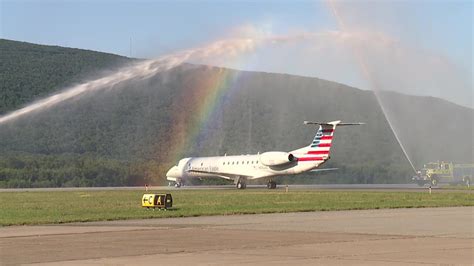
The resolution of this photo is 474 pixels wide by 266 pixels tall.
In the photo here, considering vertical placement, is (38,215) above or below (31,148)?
below

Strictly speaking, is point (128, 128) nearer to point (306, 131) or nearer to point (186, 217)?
point (306, 131)

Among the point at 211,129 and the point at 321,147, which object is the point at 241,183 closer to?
the point at 321,147

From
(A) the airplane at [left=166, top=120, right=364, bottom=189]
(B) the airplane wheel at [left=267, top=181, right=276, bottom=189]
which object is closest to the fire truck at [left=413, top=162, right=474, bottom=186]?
(A) the airplane at [left=166, top=120, right=364, bottom=189]

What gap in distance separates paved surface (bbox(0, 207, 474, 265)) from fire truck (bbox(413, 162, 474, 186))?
189 ft

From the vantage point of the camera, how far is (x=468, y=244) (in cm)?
2259

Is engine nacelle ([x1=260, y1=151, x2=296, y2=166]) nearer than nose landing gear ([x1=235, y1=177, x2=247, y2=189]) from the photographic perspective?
Yes

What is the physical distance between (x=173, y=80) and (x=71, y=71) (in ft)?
74.6

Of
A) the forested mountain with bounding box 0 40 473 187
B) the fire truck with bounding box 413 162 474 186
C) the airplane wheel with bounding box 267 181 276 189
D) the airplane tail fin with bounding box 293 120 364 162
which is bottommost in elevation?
the airplane wheel with bounding box 267 181 276 189

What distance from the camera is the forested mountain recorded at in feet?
330

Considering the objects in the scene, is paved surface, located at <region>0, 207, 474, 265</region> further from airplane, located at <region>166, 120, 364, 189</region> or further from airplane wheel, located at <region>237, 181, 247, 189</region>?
airplane wheel, located at <region>237, 181, 247, 189</region>

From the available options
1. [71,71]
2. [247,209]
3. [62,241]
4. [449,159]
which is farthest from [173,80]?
[62,241]

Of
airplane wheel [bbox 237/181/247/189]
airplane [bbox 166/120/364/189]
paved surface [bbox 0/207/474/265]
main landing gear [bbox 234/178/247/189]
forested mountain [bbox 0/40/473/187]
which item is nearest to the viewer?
paved surface [bbox 0/207/474/265]

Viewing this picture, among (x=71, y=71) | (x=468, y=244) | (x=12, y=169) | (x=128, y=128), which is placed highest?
(x=71, y=71)

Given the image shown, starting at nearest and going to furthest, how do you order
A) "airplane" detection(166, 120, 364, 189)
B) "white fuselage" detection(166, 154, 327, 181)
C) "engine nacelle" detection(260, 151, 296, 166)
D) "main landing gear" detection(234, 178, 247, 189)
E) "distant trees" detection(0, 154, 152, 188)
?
1. "airplane" detection(166, 120, 364, 189)
2. "engine nacelle" detection(260, 151, 296, 166)
3. "white fuselage" detection(166, 154, 327, 181)
4. "main landing gear" detection(234, 178, 247, 189)
5. "distant trees" detection(0, 154, 152, 188)
